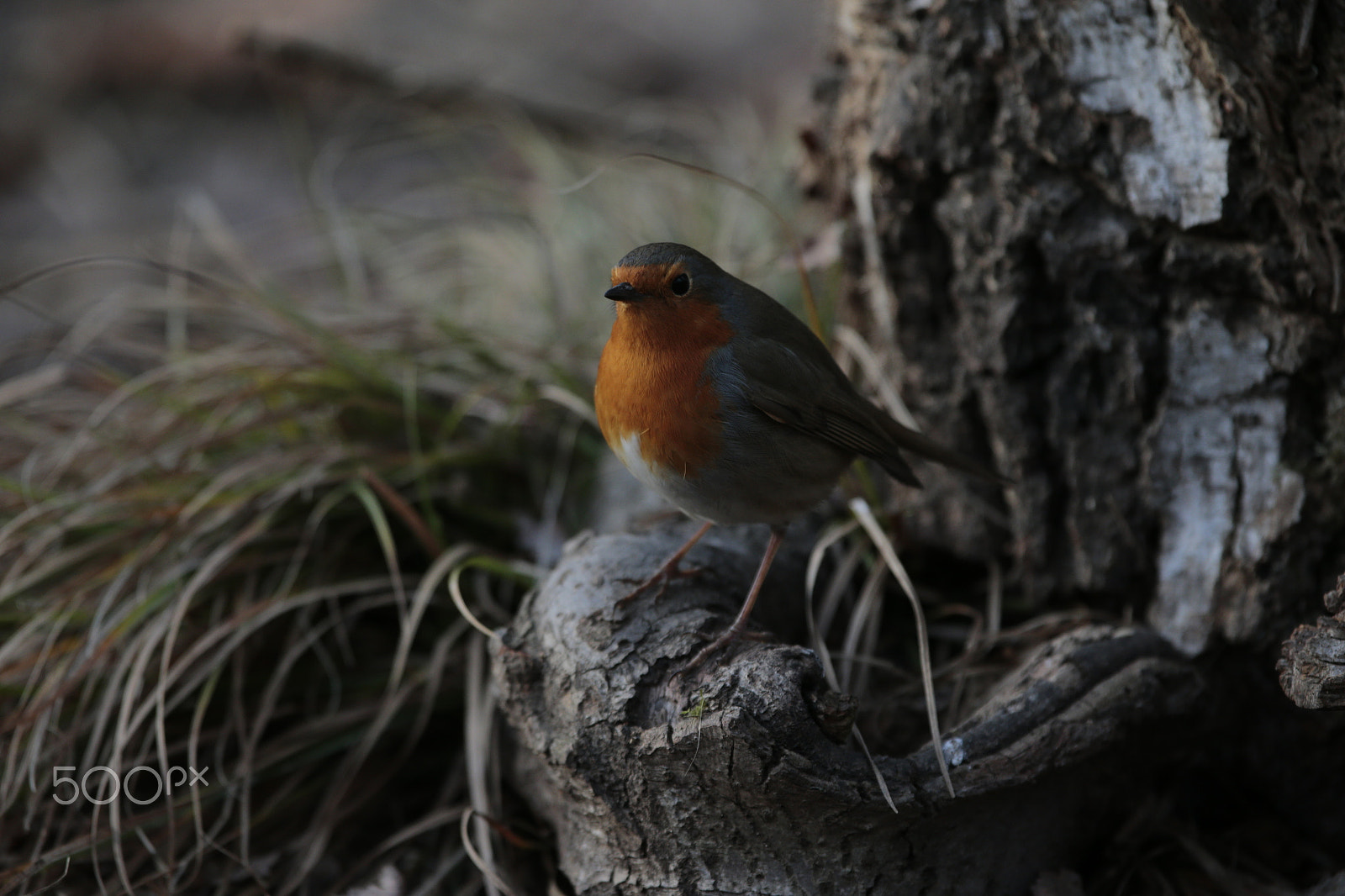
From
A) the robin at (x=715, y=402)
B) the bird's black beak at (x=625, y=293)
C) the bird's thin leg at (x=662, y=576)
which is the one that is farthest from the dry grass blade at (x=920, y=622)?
the bird's black beak at (x=625, y=293)

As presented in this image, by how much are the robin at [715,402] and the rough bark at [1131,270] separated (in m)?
0.50

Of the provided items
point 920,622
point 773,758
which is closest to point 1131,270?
point 920,622

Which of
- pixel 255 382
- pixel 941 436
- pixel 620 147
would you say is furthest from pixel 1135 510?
pixel 620 147

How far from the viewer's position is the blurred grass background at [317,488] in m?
2.59

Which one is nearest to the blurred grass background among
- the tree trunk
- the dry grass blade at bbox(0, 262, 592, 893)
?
the dry grass blade at bbox(0, 262, 592, 893)

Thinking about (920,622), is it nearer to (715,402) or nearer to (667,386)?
(715,402)

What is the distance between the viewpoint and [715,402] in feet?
7.52

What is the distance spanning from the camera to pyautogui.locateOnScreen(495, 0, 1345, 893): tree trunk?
82.5 inches

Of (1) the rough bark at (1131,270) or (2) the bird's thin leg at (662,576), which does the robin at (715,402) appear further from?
(1) the rough bark at (1131,270)

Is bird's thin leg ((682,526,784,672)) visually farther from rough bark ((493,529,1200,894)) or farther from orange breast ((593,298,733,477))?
orange breast ((593,298,733,477))

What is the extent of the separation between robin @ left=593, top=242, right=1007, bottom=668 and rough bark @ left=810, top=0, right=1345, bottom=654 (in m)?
0.50

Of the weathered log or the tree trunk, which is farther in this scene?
the tree trunk

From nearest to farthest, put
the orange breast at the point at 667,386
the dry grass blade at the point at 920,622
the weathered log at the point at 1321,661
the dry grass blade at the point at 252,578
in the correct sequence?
the weathered log at the point at 1321,661 → the dry grass blade at the point at 920,622 → the orange breast at the point at 667,386 → the dry grass blade at the point at 252,578

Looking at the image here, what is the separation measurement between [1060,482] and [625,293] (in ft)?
4.34
